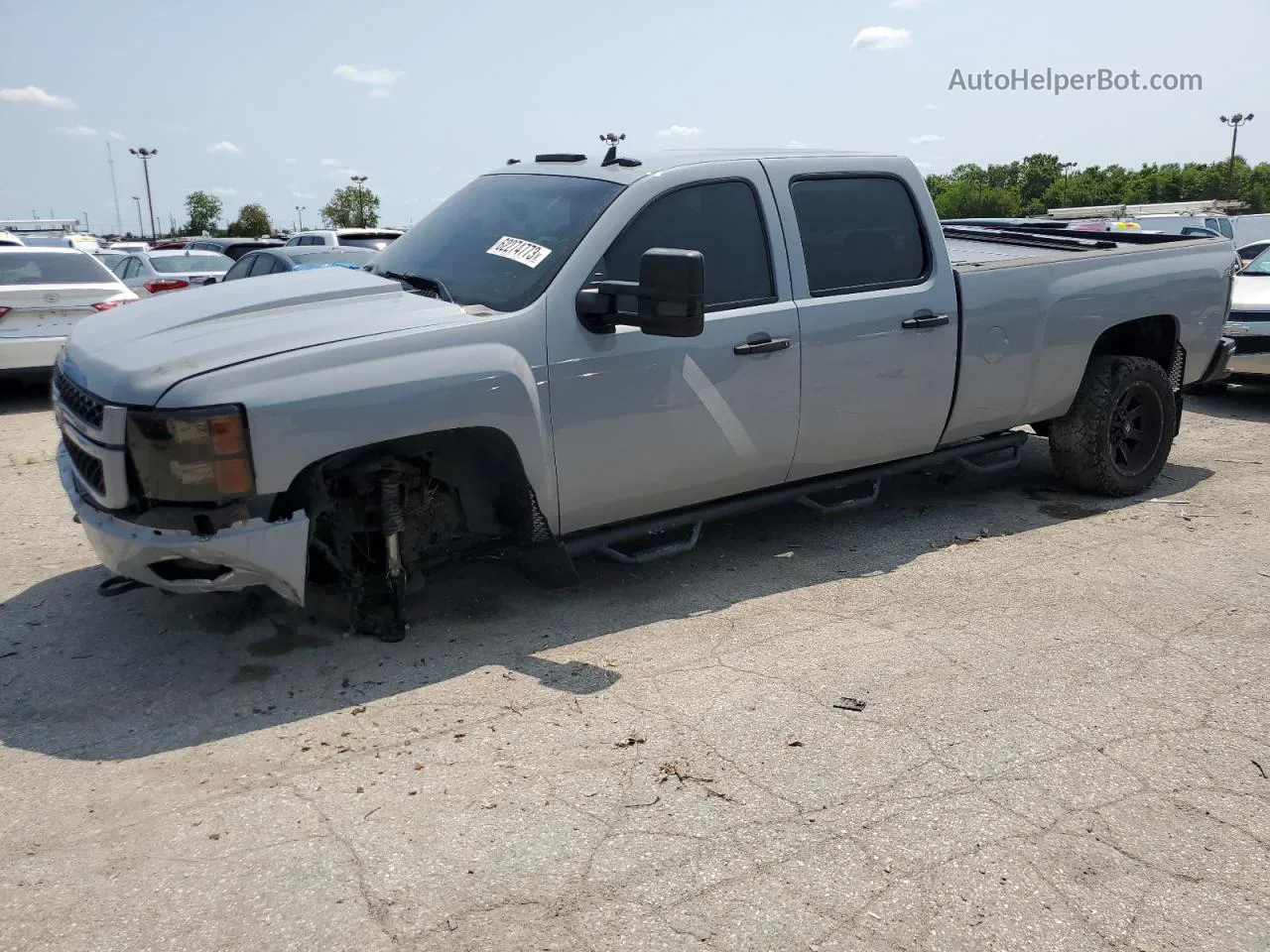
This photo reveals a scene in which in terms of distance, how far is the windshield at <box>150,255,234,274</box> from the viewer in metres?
16.1

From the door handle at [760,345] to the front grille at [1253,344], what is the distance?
6.19 metres

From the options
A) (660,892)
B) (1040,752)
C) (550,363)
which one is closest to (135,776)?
(660,892)

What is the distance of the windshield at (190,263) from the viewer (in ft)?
52.7

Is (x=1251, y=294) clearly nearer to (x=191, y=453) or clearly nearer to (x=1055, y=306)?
(x=1055, y=306)

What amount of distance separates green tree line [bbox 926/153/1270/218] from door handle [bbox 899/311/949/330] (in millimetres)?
55019

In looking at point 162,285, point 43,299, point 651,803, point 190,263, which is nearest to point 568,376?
point 651,803

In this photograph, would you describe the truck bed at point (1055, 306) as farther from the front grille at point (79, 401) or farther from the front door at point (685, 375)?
the front grille at point (79, 401)

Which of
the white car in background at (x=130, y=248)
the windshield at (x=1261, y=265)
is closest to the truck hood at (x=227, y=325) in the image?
the windshield at (x=1261, y=265)

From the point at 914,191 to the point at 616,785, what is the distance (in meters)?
3.53

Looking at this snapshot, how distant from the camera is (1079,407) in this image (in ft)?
20.5

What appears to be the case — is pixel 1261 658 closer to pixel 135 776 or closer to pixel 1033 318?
pixel 1033 318

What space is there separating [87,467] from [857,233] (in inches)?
138

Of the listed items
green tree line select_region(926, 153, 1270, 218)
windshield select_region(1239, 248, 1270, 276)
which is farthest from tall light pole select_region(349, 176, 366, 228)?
windshield select_region(1239, 248, 1270, 276)

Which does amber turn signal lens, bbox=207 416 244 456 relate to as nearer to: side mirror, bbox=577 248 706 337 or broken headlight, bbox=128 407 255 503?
broken headlight, bbox=128 407 255 503
